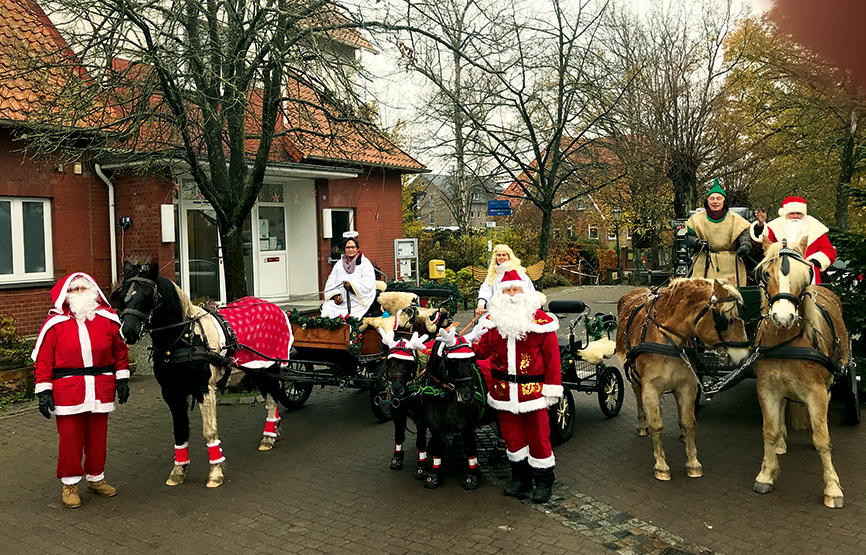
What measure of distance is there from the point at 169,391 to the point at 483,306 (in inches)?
128

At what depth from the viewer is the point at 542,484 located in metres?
5.82

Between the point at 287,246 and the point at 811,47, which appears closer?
the point at 811,47

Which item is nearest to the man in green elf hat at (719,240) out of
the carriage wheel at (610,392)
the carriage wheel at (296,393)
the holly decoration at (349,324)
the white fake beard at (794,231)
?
the white fake beard at (794,231)

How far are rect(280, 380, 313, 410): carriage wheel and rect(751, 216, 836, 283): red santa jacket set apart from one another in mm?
5654

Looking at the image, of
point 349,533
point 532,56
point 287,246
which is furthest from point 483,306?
point 287,246

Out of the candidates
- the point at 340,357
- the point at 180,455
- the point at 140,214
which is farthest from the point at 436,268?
the point at 180,455

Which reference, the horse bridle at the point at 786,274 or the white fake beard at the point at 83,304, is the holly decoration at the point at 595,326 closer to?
the horse bridle at the point at 786,274

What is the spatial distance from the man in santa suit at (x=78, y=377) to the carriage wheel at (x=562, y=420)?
405 centimetres

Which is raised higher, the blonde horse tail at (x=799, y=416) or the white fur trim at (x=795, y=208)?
the white fur trim at (x=795, y=208)

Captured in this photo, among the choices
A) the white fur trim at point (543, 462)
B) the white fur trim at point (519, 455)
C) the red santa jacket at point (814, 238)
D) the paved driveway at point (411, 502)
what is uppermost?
the red santa jacket at point (814, 238)

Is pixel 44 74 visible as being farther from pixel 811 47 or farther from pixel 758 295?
pixel 811 47

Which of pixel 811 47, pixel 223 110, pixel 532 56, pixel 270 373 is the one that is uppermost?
pixel 532 56

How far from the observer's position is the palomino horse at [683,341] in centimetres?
573

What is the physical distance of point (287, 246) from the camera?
18.2 m
